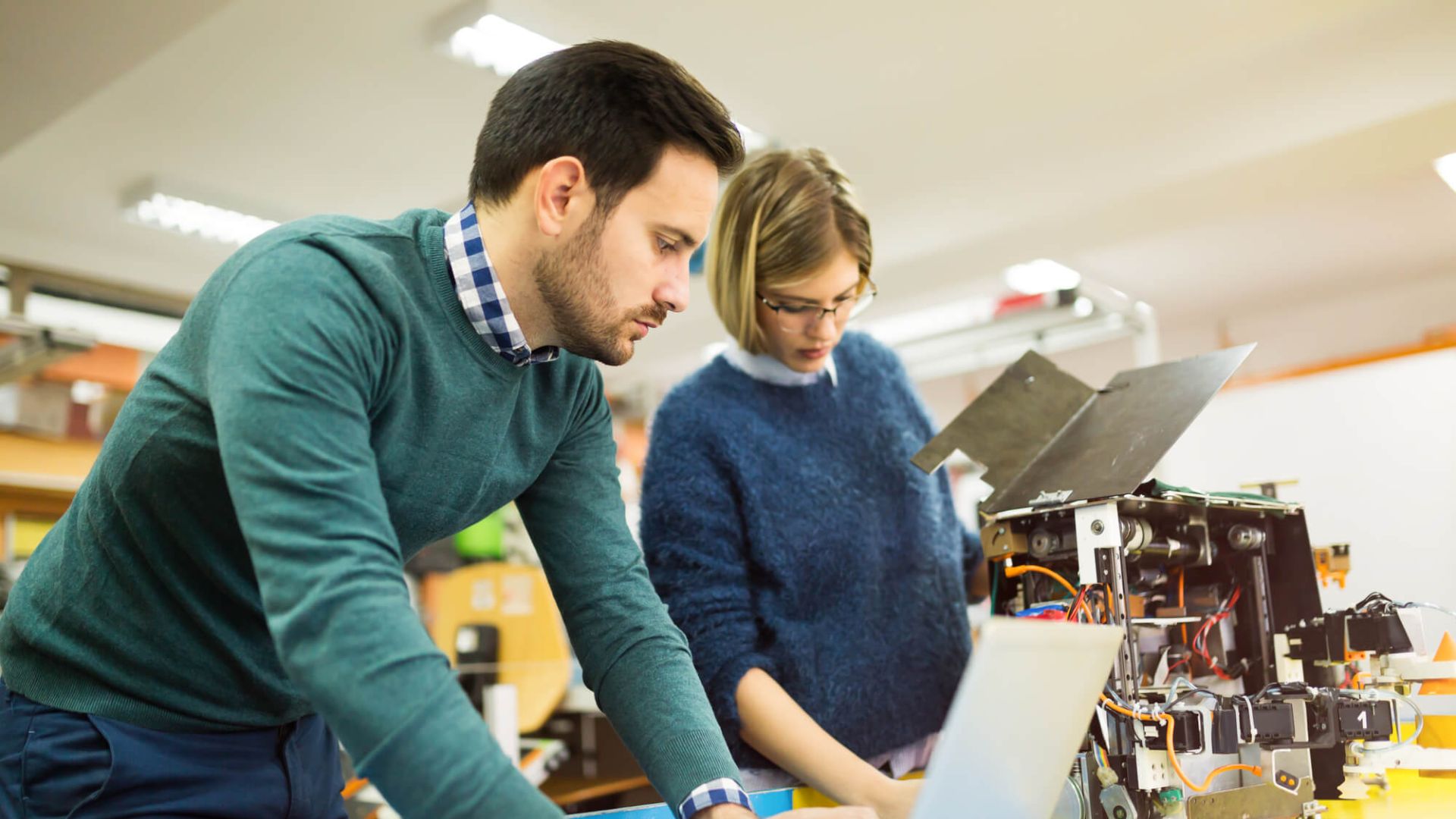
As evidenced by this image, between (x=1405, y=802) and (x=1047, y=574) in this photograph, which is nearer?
(x=1405, y=802)

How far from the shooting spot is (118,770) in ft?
2.77

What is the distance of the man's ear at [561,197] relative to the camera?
0.93m

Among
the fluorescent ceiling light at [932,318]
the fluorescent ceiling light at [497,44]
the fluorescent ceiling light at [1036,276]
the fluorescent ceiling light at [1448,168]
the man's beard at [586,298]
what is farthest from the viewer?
the fluorescent ceiling light at [932,318]

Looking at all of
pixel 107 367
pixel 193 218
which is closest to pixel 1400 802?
pixel 193 218

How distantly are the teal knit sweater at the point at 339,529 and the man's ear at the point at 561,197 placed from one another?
102 mm

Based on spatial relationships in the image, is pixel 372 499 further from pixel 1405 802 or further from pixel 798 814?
pixel 1405 802

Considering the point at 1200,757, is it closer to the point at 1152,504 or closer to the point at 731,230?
the point at 1152,504

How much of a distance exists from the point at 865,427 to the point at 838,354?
133 millimetres

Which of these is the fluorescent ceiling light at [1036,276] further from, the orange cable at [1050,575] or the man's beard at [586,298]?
the man's beard at [586,298]

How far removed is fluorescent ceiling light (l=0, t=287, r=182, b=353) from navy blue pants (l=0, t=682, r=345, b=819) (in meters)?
4.81

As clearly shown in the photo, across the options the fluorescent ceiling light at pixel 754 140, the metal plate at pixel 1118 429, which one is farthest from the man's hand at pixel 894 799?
the fluorescent ceiling light at pixel 754 140

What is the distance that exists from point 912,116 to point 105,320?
442cm

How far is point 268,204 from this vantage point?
4.55 metres

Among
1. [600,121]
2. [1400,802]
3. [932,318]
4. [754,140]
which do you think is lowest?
[1400,802]
